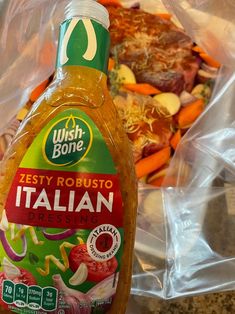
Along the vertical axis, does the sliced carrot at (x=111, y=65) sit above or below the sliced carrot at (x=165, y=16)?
below

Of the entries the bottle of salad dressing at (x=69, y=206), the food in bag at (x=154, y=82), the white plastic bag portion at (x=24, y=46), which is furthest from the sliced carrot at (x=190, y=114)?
the bottle of salad dressing at (x=69, y=206)

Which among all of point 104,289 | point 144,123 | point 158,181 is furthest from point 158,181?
point 104,289

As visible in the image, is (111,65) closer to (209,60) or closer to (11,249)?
(209,60)

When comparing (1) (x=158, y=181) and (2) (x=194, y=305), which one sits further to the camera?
(1) (x=158, y=181)

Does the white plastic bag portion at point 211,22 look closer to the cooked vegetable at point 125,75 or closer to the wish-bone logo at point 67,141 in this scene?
the cooked vegetable at point 125,75

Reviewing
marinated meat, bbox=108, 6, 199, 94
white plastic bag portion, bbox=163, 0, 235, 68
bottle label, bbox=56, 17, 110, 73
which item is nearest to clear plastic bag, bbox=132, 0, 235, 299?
white plastic bag portion, bbox=163, 0, 235, 68

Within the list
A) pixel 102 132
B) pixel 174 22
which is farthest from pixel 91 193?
pixel 174 22

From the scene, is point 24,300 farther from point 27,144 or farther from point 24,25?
point 24,25
